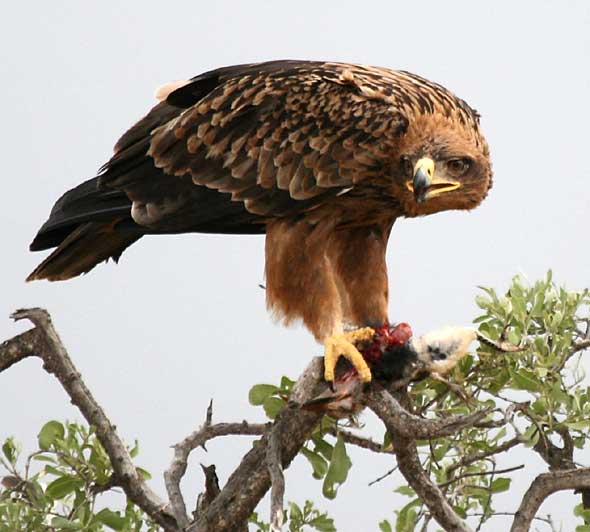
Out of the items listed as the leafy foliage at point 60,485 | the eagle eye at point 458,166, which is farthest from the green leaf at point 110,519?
the eagle eye at point 458,166

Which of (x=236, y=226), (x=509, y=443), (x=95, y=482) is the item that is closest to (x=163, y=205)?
(x=236, y=226)

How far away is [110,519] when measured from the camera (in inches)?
135

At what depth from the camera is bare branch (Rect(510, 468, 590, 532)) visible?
3.11 meters

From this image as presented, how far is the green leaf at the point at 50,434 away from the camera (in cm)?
344

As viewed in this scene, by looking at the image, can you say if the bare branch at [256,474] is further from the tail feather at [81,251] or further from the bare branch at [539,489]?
the tail feather at [81,251]

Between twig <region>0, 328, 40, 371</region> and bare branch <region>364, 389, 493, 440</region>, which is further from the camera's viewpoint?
twig <region>0, 328, 40, 371</region>

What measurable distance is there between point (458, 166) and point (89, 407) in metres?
1.34

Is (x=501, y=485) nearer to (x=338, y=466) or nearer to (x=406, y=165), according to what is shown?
(x=338, y=466)

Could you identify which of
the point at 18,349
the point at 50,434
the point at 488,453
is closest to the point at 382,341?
the point at 488,453

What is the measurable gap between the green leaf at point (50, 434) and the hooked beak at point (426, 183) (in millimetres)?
1291

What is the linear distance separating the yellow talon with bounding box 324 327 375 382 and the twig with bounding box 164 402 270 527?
28cm

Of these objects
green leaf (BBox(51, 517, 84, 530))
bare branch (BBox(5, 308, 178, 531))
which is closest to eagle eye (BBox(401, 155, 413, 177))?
bare branch (BBox(5, 308, 178, 531))

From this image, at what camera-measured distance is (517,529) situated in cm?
312

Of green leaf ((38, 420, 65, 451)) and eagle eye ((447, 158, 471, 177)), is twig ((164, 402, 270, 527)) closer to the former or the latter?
green leaf ((38, 420, 65, 451))
